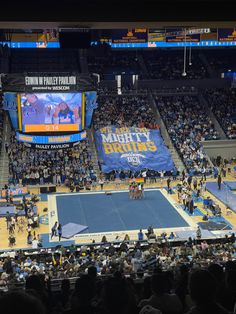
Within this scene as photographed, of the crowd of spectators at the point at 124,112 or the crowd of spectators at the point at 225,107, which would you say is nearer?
the crowd of spectators at the point at 124,112

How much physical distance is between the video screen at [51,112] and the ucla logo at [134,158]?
7262 mm

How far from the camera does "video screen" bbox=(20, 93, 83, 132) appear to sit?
28.1 m

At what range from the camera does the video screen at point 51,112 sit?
28.1 meters

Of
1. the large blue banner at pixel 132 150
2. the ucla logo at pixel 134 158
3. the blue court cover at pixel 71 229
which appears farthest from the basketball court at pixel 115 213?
the ucla logo at pixel 134 158

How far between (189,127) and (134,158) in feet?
22.9

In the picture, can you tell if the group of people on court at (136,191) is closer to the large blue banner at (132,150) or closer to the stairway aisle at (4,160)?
the large blue banner at (132,150)

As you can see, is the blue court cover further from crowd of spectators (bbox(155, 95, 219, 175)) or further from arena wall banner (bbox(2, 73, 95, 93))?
crowd of spectators (bbox(155, 95, 219, 175))

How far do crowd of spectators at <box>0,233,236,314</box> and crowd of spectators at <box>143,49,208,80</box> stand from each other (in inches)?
1118

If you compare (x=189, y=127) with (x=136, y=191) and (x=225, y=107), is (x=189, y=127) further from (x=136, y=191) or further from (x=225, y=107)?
(x=136, y=191)

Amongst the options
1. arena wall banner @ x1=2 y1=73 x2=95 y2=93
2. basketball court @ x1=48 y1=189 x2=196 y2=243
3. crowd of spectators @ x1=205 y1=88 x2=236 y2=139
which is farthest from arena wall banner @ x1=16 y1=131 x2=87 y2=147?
crowd of spectators @ x1=205 y1=88 x2=236 y2=139

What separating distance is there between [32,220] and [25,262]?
6.90 m

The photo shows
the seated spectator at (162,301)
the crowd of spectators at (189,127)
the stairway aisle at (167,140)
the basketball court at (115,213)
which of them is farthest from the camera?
the crowd of spectators at (189,127)

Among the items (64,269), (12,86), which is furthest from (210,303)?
(12,86)

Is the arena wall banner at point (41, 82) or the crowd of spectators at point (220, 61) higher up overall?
the crowd of spectators at point (220, 61)
